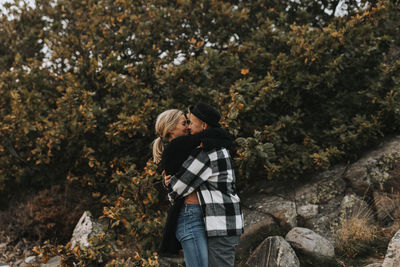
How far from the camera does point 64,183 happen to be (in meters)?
5.88

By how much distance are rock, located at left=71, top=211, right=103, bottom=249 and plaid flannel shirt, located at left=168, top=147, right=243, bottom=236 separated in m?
2.73

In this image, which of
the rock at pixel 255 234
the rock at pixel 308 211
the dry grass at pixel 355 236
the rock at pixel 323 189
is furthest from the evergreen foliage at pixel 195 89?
the dry grass at pixel 355 236

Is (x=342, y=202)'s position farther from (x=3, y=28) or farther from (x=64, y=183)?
(x=3, y=28)

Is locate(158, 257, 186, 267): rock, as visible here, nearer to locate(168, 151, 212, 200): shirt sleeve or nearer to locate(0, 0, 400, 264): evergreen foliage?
locate(0, 0, 400, 264): evergreen foliage

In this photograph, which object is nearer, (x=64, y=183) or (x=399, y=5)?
(x=399, y=5)

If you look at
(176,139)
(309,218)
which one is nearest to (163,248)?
(176,139)

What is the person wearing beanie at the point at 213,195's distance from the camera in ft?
8.13

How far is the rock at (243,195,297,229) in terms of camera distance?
183 inches

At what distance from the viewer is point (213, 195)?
99.3 inches

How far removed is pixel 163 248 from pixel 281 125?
2925mm

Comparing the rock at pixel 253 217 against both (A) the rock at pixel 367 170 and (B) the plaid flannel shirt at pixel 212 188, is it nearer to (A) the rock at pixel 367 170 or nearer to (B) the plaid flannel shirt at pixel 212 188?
(A) the rock at pixel 367 170

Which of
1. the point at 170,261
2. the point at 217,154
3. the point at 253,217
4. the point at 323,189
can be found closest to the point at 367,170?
the point at 323,189

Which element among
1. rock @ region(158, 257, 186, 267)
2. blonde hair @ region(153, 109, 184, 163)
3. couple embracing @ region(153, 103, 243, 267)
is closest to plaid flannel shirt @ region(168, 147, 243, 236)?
couple embracing @ region(153, 103, 243, 267)

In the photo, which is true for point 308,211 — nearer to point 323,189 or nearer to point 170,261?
point 323,189
